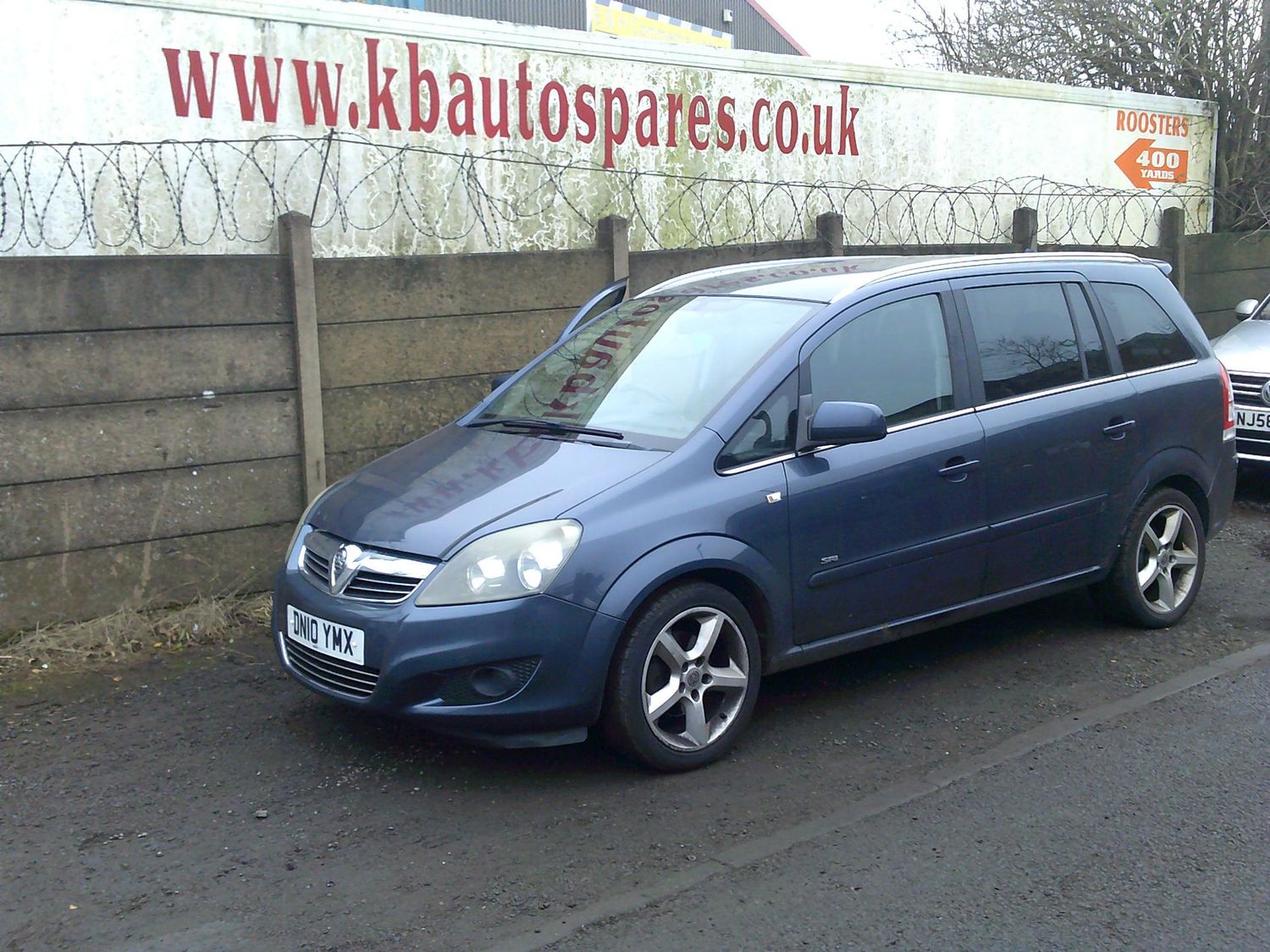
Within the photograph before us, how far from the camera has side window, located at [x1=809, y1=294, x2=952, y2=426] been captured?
5105mm

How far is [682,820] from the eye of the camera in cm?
418

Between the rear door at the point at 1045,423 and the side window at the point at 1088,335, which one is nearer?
the rear door at the point at 1045,423

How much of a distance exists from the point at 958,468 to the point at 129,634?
3.90 m

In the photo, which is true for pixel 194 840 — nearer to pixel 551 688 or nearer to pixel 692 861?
pixel 551 688

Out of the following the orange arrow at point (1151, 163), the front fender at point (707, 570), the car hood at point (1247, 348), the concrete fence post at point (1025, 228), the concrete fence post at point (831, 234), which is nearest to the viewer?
the front fender at point (707, 570)

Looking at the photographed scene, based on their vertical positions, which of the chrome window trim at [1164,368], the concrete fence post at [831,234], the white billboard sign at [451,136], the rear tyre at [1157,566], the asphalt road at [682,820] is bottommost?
the asphalt road at [682,820]

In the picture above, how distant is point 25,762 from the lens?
4777 mm

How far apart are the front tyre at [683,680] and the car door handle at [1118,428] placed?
2169 millimetres

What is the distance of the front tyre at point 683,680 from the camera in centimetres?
438

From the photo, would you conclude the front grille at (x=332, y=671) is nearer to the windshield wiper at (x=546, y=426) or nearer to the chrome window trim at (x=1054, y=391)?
the windshield wiper at (x=546, y=426)

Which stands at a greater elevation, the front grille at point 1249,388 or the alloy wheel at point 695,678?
the front grille at point 1249,388

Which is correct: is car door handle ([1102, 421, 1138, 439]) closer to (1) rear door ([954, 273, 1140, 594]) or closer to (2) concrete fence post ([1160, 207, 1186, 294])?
(1) rear door ([954, 273, 1140, 594])

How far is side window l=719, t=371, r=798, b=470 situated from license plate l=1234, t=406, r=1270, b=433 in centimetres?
511

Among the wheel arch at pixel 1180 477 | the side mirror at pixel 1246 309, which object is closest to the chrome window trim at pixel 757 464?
the wheel arch at pixel 1180 477
